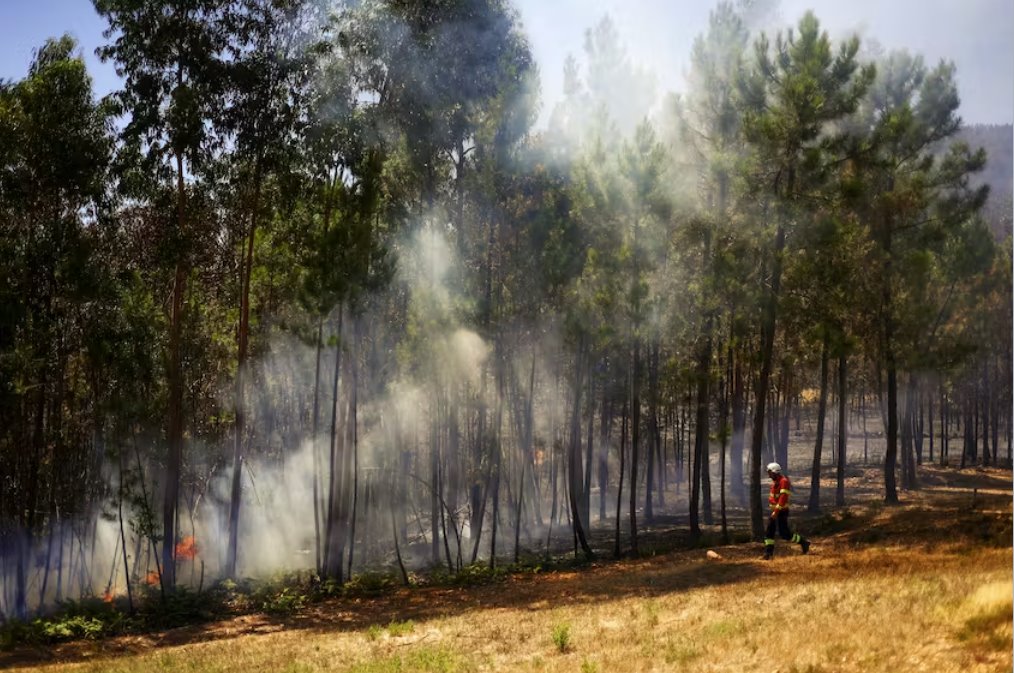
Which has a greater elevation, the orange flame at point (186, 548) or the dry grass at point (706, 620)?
the dry grass at point (706, 620)

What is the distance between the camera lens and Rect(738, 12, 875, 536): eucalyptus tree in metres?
21.4

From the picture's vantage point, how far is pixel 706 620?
1180 centimetres

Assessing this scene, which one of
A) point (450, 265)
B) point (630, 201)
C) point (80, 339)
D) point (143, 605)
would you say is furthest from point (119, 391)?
point (630, 201)

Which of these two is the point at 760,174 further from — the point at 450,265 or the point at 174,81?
the point at 174,81

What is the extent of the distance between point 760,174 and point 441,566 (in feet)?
52.1

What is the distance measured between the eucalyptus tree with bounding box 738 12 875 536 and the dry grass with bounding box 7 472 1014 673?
567 cm

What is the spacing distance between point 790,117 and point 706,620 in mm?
14584

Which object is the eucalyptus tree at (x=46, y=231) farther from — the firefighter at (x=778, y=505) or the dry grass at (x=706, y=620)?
the firefighter at (x=778, y=505)

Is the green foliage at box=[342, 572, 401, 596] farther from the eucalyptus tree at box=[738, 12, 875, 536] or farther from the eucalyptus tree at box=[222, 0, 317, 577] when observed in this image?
the eucalyptus tree at box=[738, 12, 875, 536]

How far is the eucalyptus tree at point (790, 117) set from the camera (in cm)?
2144

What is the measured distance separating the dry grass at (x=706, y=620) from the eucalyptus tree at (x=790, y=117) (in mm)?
5668

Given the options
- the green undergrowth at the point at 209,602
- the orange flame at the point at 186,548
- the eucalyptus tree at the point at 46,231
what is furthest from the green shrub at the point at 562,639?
the orange flame at the point at 186,548

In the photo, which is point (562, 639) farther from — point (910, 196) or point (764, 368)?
point (910, 196)

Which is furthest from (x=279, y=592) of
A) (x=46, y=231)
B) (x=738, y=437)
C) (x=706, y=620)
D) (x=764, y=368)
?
(x=738, y=437)
